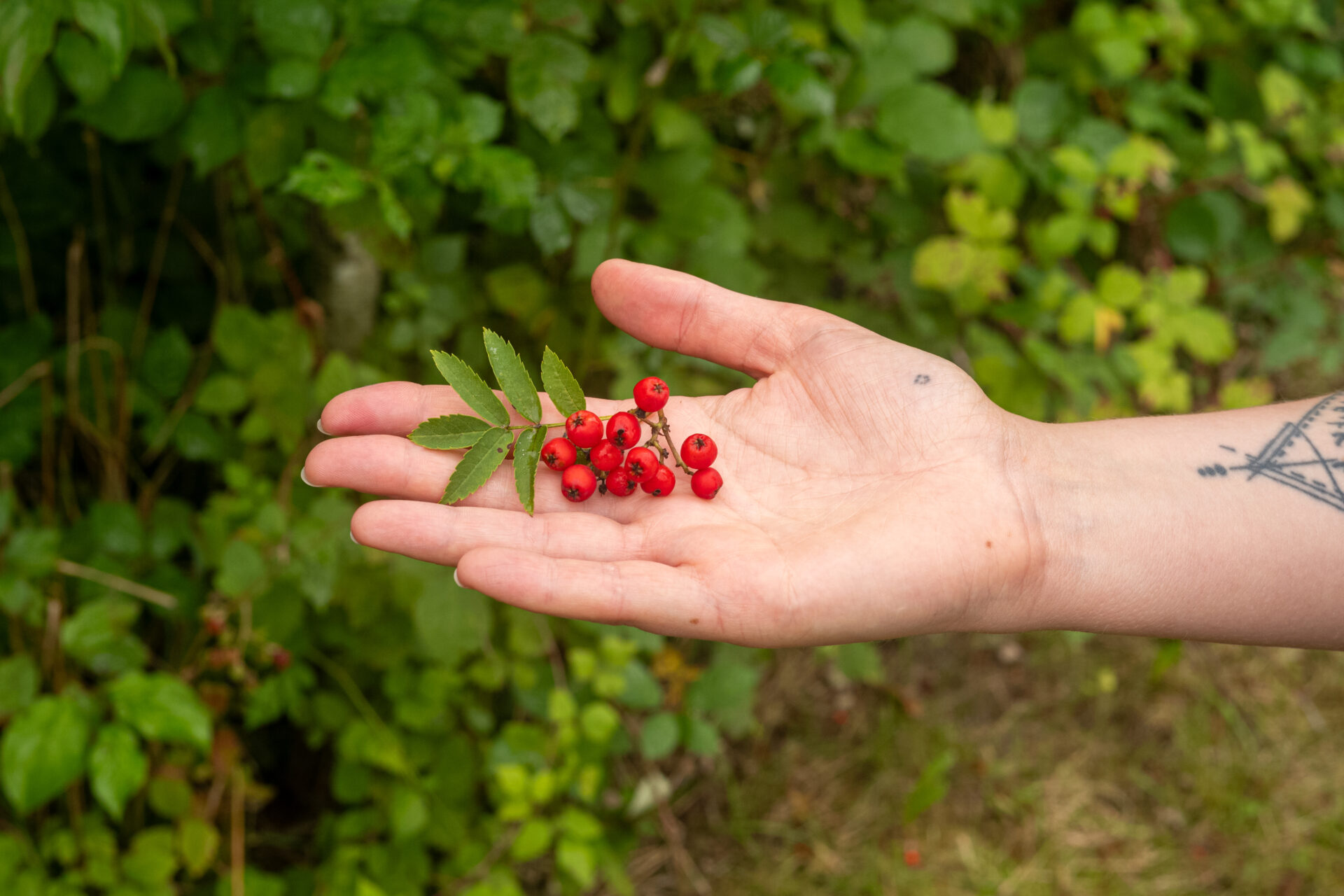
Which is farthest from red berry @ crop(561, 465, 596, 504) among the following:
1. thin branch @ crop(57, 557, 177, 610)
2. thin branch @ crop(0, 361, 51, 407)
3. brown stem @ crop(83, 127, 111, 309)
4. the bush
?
brown stem @ crop(83, 127, 111, 309)

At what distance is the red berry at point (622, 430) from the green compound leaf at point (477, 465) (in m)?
0.30

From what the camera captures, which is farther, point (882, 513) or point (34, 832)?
point (34, 832)

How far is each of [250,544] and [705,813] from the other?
215 cm

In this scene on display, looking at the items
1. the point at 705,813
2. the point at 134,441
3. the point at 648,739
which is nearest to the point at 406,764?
the point at 648,739

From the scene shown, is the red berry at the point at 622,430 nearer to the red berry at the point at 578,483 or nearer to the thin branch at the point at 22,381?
the red berry at the point at 578,483

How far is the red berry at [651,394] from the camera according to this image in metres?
2.20

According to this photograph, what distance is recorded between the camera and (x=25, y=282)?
267 cm

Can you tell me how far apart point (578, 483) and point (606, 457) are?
0.11 m

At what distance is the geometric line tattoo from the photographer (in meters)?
2.18

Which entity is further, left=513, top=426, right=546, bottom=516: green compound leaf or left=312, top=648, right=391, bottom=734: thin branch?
left=312, top=648, right=391, bottom=734: thin branch

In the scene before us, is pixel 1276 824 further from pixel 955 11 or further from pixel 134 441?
pixel 134 441

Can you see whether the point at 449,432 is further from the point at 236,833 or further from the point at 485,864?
the point at 236,833

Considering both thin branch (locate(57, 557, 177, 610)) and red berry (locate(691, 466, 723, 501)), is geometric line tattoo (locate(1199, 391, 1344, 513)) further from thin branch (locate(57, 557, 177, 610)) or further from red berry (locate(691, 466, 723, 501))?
thin branch (locate(57, 557, 177, 610))

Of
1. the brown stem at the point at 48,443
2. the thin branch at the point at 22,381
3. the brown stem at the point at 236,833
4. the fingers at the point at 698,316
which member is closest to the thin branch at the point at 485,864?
the brown stem at the point at 236,833
